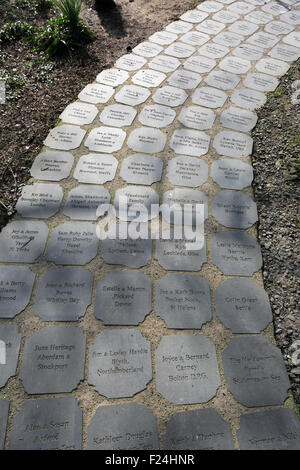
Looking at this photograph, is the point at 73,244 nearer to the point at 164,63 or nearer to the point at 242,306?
the point at 242,306

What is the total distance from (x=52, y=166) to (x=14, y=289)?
132 cm

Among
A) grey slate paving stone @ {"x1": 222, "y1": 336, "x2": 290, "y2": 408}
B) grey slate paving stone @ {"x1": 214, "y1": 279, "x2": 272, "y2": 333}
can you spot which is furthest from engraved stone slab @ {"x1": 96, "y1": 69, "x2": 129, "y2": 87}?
grey slate paving stone @ {"x1": 222, "y1": 336, "x2": 290, "y2": 408}

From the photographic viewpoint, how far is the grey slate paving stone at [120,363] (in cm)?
192

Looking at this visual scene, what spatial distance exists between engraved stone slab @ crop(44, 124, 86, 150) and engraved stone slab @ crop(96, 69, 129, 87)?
3.31ft

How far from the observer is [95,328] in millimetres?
2135

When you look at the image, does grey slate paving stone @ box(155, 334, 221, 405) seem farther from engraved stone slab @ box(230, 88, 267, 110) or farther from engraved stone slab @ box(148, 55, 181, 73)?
engraved stone slab @ box(148, 55, 181, 73)

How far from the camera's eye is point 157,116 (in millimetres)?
3639

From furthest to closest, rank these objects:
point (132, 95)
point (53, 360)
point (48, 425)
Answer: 1. point (132, 95)
2. point (53, 360)
3. point (48, 425)

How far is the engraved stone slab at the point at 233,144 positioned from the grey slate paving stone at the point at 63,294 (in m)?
1.92

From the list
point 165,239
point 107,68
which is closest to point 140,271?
point 165,239

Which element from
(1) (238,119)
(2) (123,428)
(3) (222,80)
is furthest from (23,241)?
(3) (222,80)

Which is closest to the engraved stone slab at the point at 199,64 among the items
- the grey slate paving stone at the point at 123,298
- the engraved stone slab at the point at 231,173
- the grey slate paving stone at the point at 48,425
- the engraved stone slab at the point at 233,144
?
the engraved stone slab at the point at 233,144
